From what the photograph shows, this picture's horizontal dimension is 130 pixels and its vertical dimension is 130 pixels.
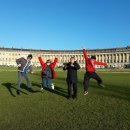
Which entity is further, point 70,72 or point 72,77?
point 70,72

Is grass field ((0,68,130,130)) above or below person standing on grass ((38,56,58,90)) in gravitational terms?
below

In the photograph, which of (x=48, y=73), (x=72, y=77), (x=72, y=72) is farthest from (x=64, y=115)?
(x=48, y=73)

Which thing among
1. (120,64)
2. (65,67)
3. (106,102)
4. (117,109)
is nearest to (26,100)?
(65,67)

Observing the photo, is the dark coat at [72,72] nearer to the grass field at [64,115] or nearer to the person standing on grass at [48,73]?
the grass field at [64,115]

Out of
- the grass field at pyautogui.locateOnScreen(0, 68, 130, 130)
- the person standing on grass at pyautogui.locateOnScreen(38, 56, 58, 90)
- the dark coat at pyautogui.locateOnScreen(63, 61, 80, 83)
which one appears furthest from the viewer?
the person standing on grass at pyautogui.locateOnScreen(38, 56, 58, 90)

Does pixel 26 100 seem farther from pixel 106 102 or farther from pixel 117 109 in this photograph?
pixel 117 109

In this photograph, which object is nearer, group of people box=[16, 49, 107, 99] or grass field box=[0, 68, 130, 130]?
grass field box=[0, 68, 130, 130]

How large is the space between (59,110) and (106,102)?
2.66 meters

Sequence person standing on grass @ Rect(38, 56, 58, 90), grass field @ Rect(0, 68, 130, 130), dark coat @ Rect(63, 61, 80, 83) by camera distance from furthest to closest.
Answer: person standing on grass @ Rect(38, 56, 58, 90) < dark coat @ Rect(63, 61, 80, 83) < grass field @ Rect(0, 68, 130, 130)

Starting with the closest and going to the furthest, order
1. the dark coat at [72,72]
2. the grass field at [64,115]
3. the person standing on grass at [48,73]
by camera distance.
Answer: the grass field at [64,115] → the dark coat at [72,72] → the person standing on grass at [48,73]

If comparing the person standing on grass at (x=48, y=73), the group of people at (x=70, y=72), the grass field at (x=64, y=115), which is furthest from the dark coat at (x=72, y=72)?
the person standing on grass at (x=48, y=73)

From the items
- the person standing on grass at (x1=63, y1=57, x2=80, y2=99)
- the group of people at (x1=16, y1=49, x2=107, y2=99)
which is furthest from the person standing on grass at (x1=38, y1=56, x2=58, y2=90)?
the person standing on grass at (x1=63, y1=57, x2=80, y2=99)

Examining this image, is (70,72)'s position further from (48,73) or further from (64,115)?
(64,115)

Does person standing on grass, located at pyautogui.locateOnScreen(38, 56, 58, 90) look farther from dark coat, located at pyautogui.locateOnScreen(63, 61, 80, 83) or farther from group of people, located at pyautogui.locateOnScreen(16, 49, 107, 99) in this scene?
dark coat, located at pyautogui.locateOnScreen(63, 61, 80, 83)
